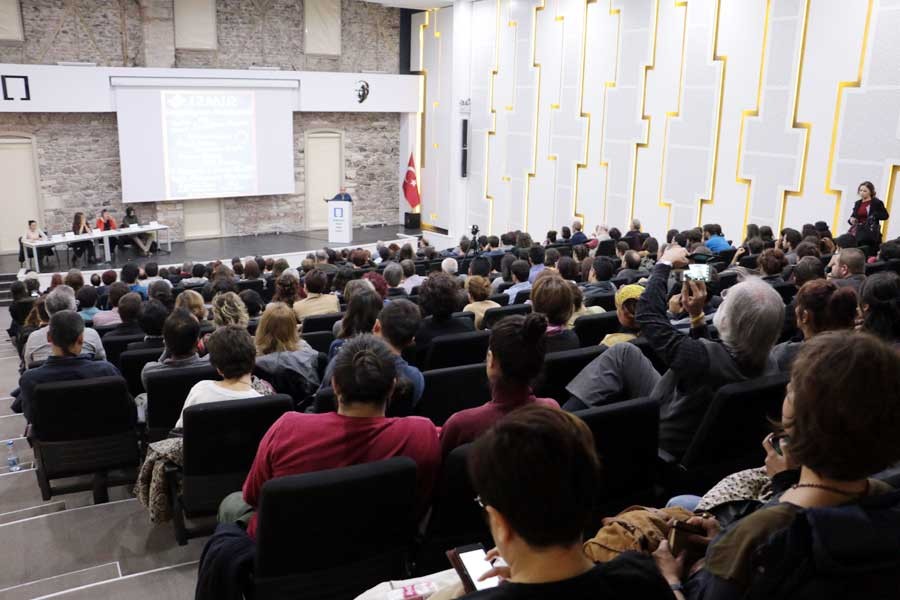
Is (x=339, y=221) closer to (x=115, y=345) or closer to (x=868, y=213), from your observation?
(x=868, y=213)

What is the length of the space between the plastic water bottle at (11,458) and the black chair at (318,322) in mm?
1896

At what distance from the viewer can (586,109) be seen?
12.4m

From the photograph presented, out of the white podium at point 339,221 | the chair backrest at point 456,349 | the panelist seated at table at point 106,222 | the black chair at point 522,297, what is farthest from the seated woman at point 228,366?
the white podium at point 339,221

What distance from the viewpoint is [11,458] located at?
14.6 ft

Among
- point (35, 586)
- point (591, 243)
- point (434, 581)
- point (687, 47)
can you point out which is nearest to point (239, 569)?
point (434, 581)

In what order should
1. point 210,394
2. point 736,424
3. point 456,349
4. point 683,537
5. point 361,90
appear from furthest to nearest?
point 361,90, point 456,349, point 210,394, point 736,424, point 683,537

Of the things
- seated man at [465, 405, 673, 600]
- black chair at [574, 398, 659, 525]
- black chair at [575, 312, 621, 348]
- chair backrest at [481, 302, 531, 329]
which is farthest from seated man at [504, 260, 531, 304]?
seated man at [465, 405, 673, 600]

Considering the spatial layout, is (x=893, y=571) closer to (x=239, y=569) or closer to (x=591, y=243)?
(x=239, y=569)

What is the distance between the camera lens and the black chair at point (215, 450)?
293cm

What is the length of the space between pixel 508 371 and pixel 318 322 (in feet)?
9.95

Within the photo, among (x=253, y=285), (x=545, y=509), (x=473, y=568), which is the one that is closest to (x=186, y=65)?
(x=253, y=285)

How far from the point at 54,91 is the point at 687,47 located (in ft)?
33.7

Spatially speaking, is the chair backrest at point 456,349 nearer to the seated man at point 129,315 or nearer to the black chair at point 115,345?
the black chair at point 115,345

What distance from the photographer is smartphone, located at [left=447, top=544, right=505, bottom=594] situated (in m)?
1.55
